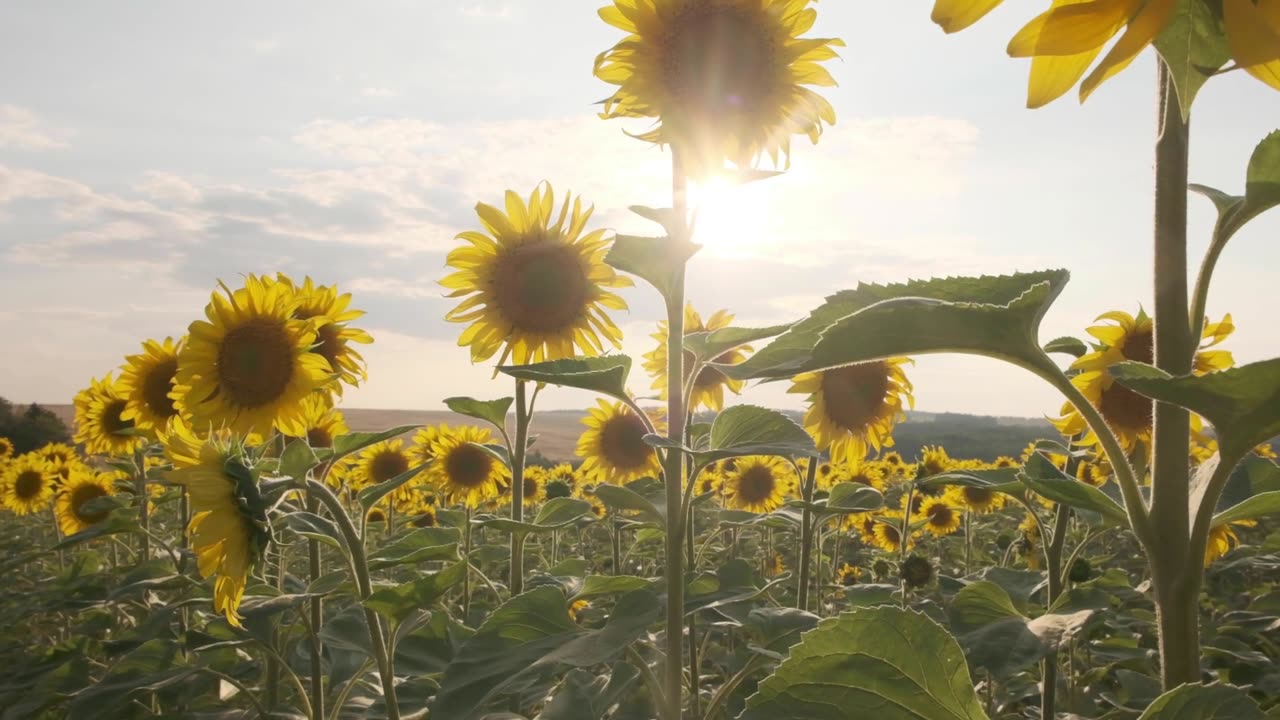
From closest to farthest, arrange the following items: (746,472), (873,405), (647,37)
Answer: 1. (647,37)
2. (873,405)
3. (746,472)

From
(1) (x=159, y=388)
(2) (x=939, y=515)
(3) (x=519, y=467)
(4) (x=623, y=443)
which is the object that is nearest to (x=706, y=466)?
(3) (x=519, y=467)

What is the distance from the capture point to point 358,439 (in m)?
2.23

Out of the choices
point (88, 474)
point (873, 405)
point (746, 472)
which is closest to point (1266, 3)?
point (873, 405)

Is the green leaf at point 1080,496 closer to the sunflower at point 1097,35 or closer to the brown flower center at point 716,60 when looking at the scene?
the sunflower at point 1097,35

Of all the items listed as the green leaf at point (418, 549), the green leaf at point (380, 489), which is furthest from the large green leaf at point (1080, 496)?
the green leaf at point (380, 489)

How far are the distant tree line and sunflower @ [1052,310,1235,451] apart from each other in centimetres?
1407

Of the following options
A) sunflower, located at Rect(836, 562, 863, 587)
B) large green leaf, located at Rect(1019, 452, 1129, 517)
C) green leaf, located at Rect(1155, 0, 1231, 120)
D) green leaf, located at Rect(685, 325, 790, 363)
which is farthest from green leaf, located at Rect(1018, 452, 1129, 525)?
sunflower, located at Rect(836, 562, 863, 587)

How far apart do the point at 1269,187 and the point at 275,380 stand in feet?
9.26

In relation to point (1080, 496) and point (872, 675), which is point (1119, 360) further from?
point (872, 675)

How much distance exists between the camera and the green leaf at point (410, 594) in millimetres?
1791

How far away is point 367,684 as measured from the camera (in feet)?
9.42

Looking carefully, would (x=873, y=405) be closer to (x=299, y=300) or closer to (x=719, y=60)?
(x=719, y=60)

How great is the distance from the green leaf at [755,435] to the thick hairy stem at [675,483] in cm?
9

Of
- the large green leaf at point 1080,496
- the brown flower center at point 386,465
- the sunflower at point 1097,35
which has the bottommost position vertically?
the brown flower center at point 386,465
